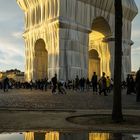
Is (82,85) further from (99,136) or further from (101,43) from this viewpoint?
(99,136)

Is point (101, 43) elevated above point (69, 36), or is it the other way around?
point (101, 43)

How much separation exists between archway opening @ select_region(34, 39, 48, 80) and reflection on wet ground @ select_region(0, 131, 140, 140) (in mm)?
51442

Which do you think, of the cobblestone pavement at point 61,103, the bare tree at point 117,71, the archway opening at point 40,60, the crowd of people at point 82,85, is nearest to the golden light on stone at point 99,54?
the archway opening at point 40,60

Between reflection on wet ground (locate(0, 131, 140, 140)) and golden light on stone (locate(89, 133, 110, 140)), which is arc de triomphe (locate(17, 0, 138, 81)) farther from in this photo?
golden light on stone (locate(89, 133, 110, 140))

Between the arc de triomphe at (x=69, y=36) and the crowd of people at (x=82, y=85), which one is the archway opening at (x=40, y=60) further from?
the crowd of people at (x=82, y=85)

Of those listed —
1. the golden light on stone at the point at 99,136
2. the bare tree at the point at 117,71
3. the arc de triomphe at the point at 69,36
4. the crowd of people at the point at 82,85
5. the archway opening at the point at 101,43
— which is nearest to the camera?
the golden light on stone at the point at 99,136

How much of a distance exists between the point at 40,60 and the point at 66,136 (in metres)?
53.1

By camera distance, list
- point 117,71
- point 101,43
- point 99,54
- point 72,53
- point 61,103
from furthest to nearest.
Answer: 1. point 99,54
2. point 101,43
3. point 72,53
4. point 61,103
5. point 117,71

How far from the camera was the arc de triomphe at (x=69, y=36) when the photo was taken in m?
53.0

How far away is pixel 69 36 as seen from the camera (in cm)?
5381

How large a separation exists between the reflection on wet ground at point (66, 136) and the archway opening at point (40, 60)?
51442 millimetres

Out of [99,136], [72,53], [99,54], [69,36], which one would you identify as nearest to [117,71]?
[99,136]

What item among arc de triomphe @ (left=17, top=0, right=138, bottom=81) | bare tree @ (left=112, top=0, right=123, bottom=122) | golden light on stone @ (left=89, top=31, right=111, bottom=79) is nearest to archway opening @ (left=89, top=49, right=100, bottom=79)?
golden light on stone @ (left=89, top=31, right=111, bottom=79)

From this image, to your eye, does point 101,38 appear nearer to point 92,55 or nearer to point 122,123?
point 92,55
